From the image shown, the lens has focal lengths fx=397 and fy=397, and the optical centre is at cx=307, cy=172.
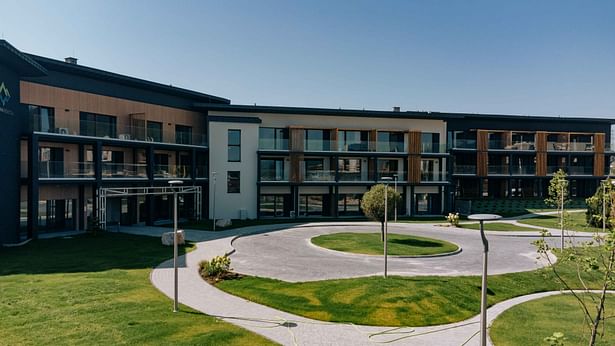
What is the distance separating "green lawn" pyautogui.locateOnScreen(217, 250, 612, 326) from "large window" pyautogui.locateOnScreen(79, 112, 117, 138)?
19197 millimetres

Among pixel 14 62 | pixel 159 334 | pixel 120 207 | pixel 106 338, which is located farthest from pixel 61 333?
pixel 120 207

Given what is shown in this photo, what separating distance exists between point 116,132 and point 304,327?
25.2 m

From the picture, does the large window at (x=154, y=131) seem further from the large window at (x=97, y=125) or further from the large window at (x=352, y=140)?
the large window at (x=352, y=140)

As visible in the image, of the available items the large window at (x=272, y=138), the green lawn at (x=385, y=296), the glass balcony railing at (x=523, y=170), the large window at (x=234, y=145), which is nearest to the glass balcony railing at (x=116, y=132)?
the large window at (x=234, y=145)

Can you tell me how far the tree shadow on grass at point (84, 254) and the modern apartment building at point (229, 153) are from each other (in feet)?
9.47

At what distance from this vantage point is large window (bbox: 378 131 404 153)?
40406 millimetres

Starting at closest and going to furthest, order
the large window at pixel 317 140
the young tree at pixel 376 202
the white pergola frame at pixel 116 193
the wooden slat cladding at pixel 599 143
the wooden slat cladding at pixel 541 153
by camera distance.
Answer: the young tree at pixel 376 202, the white pergola frame at pixel 116 193, the large window at pixel 317 140, the wooden slat cladding at pixel 541 153, the wooden slat cladding at pixel 599 143

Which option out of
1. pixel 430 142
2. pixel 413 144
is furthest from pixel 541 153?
pixel 413 144

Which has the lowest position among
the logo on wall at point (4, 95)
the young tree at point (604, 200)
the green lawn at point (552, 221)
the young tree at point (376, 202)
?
the green lawn at point (552, 221)

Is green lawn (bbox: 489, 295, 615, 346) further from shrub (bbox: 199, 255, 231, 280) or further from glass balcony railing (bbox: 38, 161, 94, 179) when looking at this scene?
glass balcony railing (bbox: 38, 161, 94, 179)

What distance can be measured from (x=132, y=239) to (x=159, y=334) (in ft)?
52.1

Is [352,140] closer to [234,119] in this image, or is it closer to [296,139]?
[296,139]

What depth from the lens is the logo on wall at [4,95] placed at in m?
22.8

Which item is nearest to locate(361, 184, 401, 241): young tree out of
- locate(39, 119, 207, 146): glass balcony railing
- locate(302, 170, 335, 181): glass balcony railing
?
locate(302, 170, 335, 181): glass balcony railing
